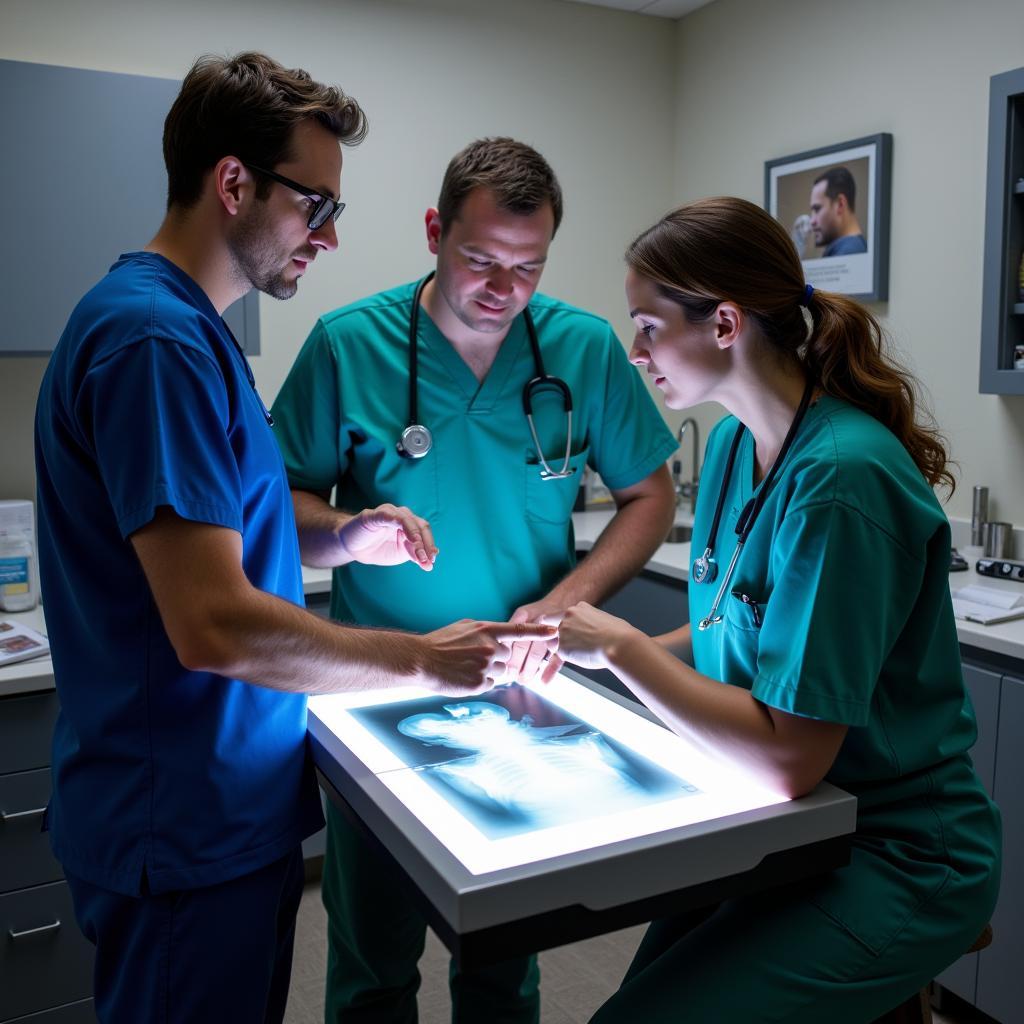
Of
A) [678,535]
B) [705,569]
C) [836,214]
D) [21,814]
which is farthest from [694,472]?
[21,814]

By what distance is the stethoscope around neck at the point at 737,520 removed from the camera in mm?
1273

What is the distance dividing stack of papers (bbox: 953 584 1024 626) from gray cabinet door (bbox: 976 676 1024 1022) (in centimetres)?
14

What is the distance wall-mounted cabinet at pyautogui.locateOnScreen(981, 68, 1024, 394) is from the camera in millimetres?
2270

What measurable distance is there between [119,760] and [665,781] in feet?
2.05

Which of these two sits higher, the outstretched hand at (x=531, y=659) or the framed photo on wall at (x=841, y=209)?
the framed photo on wall at (x=841, y=209)

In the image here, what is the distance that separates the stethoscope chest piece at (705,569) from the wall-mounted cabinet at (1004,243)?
1.22 metres

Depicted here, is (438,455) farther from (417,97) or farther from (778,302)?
(417,97)

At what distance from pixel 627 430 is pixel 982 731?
0.95m

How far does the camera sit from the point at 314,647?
117 centimetres

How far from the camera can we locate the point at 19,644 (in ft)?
7.23

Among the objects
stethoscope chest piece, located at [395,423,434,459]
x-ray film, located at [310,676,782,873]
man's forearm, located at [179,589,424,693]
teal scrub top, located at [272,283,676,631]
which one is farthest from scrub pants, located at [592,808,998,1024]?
stethoscope chest piece, located at [395,423,434,459]

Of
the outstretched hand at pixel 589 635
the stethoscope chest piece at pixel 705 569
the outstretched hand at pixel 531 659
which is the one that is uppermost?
the stethoscope chest piece at pixel 705 569

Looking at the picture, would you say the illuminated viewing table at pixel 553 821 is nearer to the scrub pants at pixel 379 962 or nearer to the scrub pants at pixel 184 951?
the scrub pants at pixel 184 951

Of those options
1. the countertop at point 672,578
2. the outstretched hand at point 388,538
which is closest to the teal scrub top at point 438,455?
the outstretched hand at point 388,538
